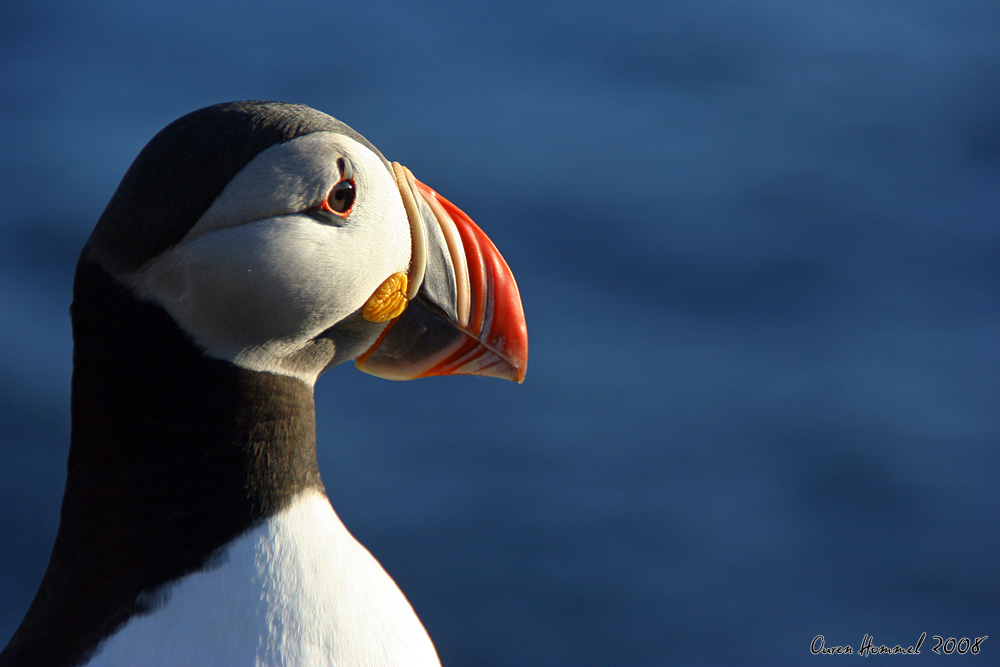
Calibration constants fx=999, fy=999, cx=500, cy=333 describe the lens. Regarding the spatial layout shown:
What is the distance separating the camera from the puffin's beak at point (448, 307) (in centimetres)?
133

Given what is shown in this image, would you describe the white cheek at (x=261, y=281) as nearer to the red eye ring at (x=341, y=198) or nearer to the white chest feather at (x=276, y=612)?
the red eye ring at (x=341, y=198)

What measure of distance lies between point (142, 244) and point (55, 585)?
1.47 ft

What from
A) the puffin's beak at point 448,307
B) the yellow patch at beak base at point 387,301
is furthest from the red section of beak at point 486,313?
the yellow patch at beak base at point 387,301

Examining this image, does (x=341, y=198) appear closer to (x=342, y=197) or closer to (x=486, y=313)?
(x=342, y=197)

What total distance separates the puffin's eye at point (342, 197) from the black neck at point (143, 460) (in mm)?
221

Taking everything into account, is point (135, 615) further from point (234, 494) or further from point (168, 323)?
point (168, 323)

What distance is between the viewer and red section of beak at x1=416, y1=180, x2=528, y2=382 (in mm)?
→ 1375

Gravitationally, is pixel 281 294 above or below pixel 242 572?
above

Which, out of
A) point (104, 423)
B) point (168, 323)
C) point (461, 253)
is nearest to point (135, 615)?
point (104, 423)

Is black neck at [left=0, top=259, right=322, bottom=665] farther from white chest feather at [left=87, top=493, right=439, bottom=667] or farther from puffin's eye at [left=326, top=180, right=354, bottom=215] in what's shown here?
puffin's eye at [left=326, top=180, right=354, bottom=215]

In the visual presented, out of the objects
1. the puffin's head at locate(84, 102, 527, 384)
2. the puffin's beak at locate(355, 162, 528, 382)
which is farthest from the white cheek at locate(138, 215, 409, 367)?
the puffin's beak at locate(355, 162, 528, 382)

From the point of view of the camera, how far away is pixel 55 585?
47.8 inches

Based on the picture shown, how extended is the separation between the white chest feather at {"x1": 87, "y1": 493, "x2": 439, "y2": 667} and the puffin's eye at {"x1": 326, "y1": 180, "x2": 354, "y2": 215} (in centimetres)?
36

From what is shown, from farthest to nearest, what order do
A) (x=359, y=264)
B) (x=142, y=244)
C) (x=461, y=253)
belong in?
(x=461, y=253) < (x=359, y=264) < (x=142, y=244)
